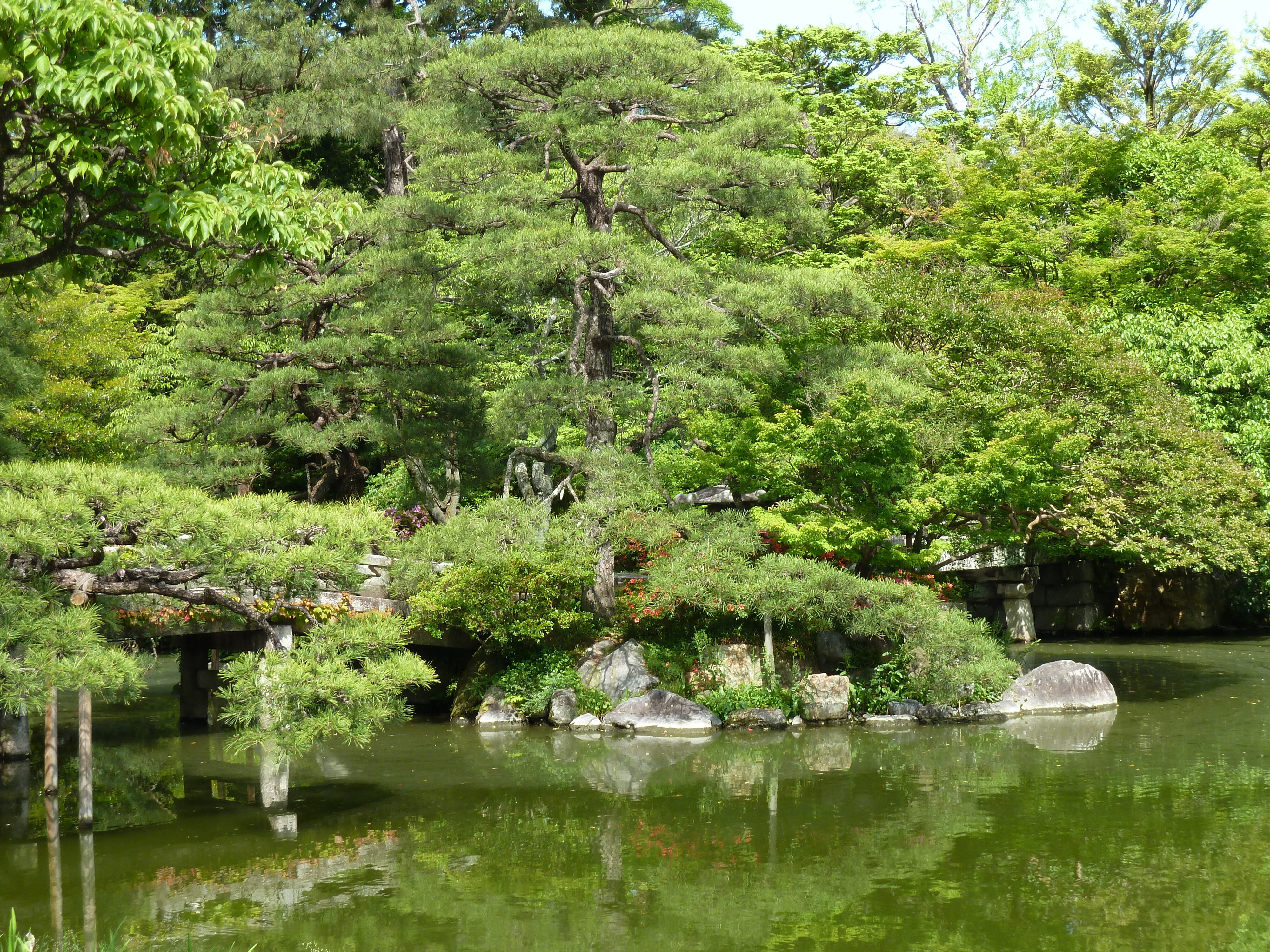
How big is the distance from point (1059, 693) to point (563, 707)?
6332 mm

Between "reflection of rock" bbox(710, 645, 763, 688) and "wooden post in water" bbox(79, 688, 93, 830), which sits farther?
"reflection of rock" bbox(710, 645, 763, 688)

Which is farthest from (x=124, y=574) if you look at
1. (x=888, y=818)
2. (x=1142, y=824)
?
(x=1142, y=824)

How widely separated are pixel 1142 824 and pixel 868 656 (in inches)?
233

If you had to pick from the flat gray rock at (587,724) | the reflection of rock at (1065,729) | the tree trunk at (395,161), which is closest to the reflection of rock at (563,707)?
the flat gray rock at (587,724)

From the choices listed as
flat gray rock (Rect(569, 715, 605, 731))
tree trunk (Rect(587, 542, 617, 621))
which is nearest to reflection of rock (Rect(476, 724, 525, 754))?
flat gray rock (Rect(569, 715, 605, 731))

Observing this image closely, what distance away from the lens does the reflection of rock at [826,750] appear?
1100 cm

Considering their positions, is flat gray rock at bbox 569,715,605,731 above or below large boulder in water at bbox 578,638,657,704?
below

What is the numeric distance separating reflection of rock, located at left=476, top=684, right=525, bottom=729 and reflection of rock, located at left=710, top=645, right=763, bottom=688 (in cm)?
258

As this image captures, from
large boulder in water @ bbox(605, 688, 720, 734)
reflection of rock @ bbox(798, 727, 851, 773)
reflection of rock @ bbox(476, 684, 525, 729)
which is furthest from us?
reflection of rock @ bbox(476, 684, 525, 729)

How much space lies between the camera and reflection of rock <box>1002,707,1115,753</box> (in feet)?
38.6

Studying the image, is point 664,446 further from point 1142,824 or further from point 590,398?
point 1142,824

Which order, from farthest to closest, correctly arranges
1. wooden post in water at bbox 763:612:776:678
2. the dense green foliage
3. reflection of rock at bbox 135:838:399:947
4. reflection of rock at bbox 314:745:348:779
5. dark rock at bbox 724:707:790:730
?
1. wooden post in water at bbox 763:612:776:678
2. dark rock at bbox 724:707:790:730
3. reflection of rock at bbox 314:745:348:779
4. the dense green foliage
5. reflection of rock at bbox 135:838:399:947

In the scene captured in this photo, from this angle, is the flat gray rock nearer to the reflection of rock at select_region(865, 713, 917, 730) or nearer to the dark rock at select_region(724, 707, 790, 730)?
the dark rock at select_region(724, 707, 790, 730)

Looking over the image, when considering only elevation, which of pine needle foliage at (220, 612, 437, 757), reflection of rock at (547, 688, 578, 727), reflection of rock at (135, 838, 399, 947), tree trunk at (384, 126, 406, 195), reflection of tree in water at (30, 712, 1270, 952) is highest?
tree trunk at (384, 126, 406, 195)
